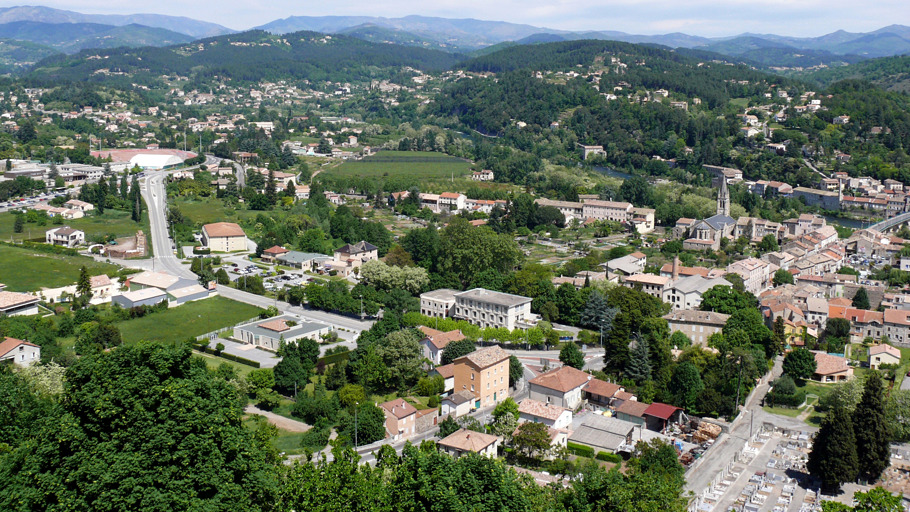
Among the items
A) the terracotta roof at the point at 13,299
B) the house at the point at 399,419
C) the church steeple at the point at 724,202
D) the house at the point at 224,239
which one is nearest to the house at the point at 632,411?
the house at the point at 399,419

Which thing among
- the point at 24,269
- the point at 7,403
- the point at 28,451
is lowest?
the point at 24,269

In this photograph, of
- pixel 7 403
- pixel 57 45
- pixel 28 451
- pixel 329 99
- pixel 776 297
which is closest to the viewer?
pixel 28 451

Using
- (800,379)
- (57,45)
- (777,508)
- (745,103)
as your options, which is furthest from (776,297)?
(57,45)

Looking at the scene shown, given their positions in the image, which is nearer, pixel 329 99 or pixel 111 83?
pixel 111 83

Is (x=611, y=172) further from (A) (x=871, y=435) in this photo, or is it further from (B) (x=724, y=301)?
(A) (x=871, y=435)

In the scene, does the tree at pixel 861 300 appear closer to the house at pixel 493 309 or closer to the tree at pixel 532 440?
the house at pixel 493 309

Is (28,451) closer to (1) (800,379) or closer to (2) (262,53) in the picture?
(1) (800,379)

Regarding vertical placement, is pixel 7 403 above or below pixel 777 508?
above

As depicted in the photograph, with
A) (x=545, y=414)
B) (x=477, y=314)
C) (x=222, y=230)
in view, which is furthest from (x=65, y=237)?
(x=545, y=414)
